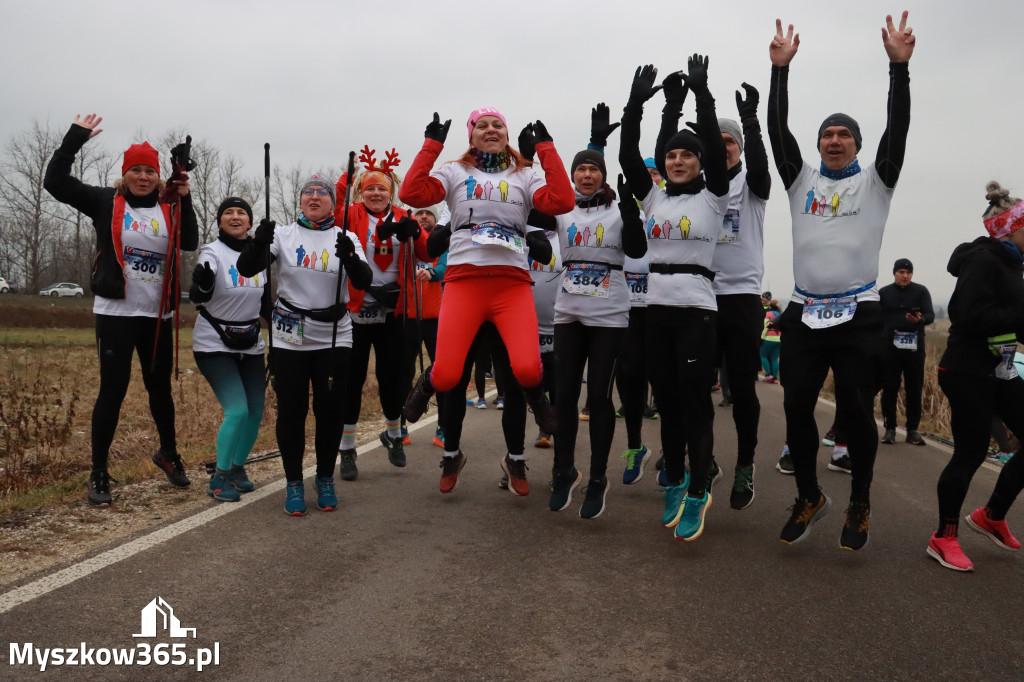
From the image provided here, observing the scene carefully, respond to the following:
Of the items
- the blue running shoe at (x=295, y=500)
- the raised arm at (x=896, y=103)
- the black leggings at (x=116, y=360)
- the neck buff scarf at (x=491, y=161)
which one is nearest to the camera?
the raised arm at (x=896, y=103)

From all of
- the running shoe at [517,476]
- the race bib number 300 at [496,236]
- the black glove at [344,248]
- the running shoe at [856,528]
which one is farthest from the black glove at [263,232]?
the running shoe at [856,528]

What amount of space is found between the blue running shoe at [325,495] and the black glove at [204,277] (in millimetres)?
1553

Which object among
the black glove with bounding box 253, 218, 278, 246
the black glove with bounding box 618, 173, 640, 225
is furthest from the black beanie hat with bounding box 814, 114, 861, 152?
the black glove with bounding box 253, 218, 278, 246

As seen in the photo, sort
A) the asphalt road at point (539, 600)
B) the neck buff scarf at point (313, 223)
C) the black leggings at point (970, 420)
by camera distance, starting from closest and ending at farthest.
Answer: the asphalt road at point (539, 600) < the black leggings at point (970, 420) < the neck buff scarf at point (313, 223)

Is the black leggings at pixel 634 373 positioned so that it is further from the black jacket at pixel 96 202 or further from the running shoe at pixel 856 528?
the black jacket at pixel 96 202

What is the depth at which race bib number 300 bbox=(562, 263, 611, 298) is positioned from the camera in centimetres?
541

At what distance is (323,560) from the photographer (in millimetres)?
4336

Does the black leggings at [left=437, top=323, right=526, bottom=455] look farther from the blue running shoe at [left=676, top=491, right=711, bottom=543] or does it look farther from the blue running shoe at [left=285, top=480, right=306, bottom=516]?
the blue running shoe at [left=676, top=491, right=711, bottom=543]

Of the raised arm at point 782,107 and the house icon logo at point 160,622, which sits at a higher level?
the raised arm at point 782,107

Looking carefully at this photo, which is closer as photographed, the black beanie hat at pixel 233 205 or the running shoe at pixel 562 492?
the running shoe at pixel 562 492

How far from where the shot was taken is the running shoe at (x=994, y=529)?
15.6ft

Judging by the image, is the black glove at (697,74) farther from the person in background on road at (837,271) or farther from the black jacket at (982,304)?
the black jacket at (982,304)

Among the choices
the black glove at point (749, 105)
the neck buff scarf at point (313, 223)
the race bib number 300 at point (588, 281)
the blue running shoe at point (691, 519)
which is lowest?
the blue running shoe at point (691, 519)

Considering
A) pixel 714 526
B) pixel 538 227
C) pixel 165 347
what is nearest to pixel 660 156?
pixel 538 227
